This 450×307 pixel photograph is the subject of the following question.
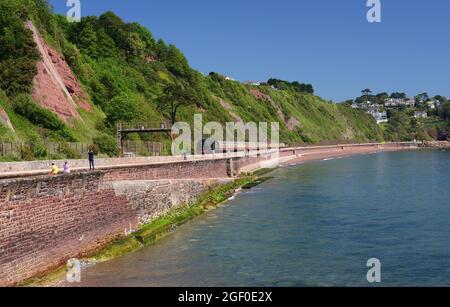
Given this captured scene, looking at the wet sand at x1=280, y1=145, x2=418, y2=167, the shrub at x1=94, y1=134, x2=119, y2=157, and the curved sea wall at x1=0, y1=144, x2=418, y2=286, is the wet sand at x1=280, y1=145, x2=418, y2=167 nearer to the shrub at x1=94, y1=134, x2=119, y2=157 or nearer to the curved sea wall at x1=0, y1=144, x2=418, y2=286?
the shrub at x1=94, y1=134, x2=119, y2=157

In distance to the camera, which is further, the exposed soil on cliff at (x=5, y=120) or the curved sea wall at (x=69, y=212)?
the exposed soil on cliff at (x=5, y=120)

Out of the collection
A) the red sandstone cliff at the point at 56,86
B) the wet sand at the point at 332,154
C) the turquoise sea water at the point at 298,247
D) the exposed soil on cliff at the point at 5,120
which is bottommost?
the turquoise sea water at the point at 298,247

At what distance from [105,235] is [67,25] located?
77.0 m

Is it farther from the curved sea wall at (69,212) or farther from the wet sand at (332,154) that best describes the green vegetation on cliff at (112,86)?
the curved sea wall at (69,212)

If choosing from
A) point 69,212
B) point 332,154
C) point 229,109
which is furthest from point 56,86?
point 332,154

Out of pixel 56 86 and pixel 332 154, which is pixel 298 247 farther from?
pixel 332 154

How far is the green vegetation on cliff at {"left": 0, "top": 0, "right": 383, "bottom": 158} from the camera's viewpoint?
165 ft

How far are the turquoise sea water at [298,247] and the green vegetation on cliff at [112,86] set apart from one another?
54.9 feet

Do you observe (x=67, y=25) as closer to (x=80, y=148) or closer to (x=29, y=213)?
(x=80, y=148)

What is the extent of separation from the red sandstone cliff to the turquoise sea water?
2032cm

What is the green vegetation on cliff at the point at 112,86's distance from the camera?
50.4m

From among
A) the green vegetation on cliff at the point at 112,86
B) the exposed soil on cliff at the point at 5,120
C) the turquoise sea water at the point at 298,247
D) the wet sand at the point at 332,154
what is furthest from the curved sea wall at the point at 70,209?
the wet sand at the point at 332,154

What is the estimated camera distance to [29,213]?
68.2 ft

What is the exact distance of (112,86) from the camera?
76.0m
